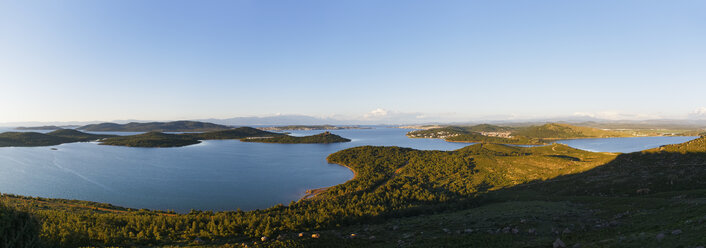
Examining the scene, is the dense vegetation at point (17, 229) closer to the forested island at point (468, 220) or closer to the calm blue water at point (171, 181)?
the forested island at point (468, 220)

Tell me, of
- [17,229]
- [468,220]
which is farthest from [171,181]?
[468,220]

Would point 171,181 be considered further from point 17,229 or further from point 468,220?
point 468,220

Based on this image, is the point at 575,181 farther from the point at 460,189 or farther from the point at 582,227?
the point at 582,227

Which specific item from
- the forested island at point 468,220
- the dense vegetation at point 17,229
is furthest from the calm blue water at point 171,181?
the dense vegetation at point 17,229

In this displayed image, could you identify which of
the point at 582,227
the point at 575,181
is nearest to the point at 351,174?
the point at 575,181

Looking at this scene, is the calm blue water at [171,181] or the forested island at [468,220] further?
the calm blue water at [171,181]

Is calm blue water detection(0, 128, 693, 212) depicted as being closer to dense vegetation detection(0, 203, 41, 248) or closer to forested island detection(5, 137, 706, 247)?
forested island detection(5, 137, 706, 247)

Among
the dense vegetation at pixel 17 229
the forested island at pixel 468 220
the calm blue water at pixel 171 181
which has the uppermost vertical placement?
the dense vegetation at pixel 17 229

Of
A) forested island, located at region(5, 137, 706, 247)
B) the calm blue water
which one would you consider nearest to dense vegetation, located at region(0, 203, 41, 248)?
forested island, located at region(5, 137, 706, 247)
